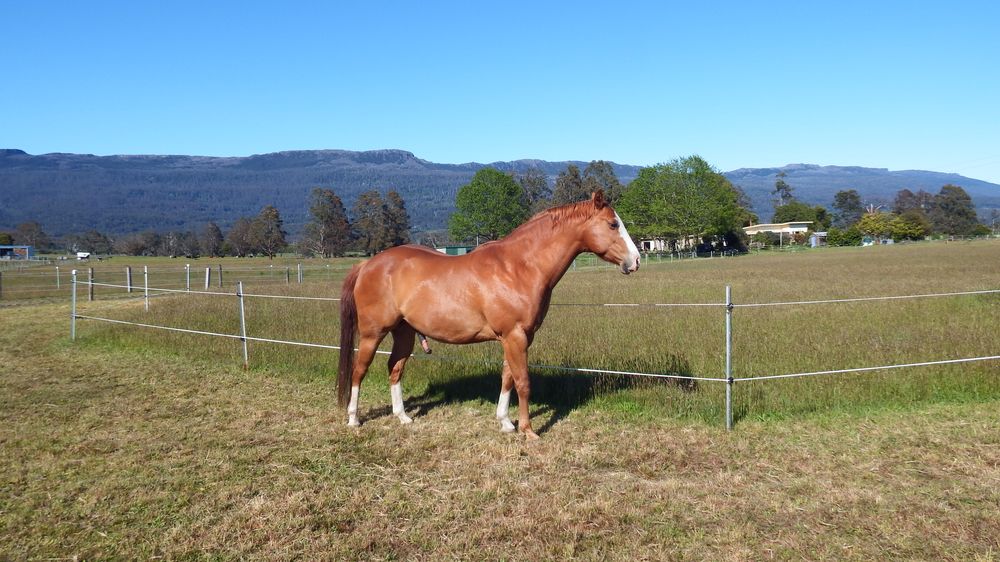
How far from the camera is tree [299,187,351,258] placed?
8450 cm

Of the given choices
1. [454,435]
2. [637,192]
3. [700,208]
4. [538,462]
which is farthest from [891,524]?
[637,192]

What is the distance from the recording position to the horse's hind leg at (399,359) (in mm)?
6668

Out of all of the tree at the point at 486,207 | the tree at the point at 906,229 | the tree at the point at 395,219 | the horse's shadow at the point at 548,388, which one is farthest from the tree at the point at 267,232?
the tree at the point at 906,229

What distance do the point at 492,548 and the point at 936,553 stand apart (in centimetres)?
261

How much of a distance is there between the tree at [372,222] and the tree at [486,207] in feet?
37.0

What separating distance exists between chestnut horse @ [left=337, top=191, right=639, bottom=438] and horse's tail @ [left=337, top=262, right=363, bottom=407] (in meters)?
0.34

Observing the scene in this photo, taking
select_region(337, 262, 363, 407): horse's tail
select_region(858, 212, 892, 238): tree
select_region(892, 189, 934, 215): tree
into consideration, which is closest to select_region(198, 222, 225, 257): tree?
select_region(858, 212, 892, 238): tree

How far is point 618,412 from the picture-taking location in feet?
21.7

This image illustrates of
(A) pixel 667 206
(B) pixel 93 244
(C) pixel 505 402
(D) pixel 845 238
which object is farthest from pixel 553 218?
(B) pixel 93 244

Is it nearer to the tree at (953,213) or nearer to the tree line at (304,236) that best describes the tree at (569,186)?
the tree line at (304,236)

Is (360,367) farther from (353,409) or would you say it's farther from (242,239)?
(242,239)

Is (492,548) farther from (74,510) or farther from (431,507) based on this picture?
(74,510)

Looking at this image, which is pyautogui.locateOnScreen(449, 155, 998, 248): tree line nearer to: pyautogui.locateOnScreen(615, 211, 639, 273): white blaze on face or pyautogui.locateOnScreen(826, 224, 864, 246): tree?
pyautogui.locateOnScreen(826, 224, 864, 246): tree

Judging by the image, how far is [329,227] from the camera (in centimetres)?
8525
